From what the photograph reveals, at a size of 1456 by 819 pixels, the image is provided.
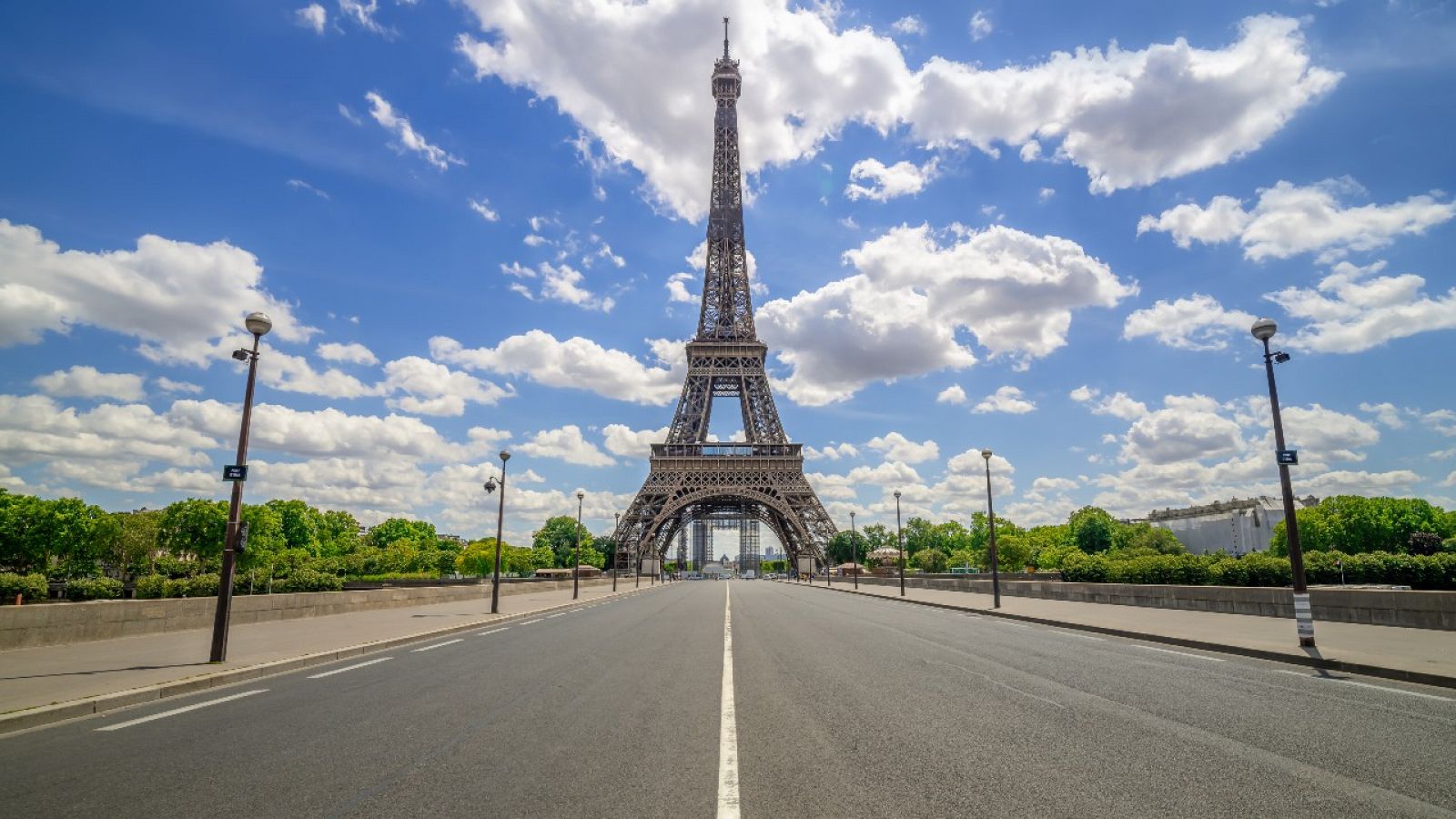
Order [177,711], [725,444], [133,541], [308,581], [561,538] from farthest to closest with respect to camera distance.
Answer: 1. [561,538]
2. [725,444]
3. [133,541]
4. [308,581]
5. [177,711]

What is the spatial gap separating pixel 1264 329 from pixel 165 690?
2045cm

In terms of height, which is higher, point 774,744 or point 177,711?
point 774,744

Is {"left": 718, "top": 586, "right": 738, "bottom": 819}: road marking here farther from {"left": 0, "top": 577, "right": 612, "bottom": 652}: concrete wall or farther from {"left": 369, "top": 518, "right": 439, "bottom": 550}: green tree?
{"left": 369, "top": 518, "right": 439, "bottom": 550}: green tree

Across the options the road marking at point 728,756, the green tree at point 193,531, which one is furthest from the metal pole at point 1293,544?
the green tree at point 193,531

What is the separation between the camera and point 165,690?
10.0 meters

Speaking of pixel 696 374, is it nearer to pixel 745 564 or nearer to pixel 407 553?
pixel 407 553

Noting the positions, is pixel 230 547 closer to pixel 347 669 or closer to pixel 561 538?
pixel 347 669

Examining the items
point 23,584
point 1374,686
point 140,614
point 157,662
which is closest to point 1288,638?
point 1374,686

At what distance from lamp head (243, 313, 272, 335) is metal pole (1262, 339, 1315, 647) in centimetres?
1877

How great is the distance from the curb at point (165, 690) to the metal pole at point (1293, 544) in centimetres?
1735

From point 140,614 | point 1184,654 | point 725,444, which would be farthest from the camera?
point 725,444

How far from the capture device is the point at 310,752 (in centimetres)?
646

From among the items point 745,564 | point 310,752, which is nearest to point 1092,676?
point 310,752

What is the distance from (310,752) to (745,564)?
630 feet
